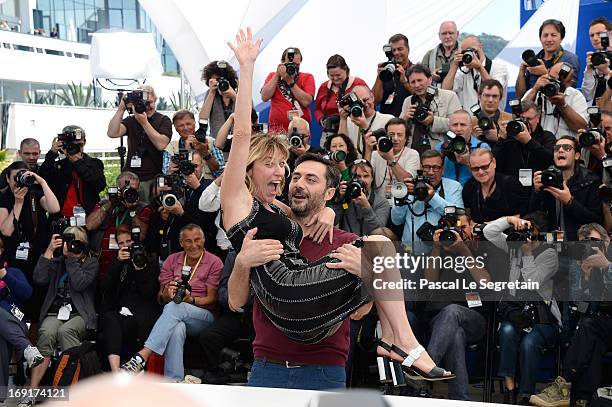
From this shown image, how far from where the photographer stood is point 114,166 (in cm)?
1549

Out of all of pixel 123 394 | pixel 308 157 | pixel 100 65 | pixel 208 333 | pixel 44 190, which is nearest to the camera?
pixel 123 394

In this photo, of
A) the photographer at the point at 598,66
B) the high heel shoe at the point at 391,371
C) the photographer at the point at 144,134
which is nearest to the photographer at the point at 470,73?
the photographer at the point at 598,66

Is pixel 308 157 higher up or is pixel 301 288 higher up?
pixel 308 157

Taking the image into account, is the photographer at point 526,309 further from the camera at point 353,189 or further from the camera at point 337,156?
the camera at point 337,156

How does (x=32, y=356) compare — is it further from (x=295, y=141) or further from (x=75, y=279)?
(x=295, y=141)

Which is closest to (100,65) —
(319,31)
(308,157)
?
(319,31)

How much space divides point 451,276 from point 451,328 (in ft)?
0.94

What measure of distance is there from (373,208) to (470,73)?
1.51 m

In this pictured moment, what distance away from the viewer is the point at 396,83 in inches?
257

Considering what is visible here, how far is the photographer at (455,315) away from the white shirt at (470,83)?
1640 mm

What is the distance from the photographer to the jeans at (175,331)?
17.6 feet

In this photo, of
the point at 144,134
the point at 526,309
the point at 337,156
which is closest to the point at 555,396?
the point at 526,309

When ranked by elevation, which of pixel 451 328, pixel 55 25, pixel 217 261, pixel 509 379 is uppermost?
pixel 55 25

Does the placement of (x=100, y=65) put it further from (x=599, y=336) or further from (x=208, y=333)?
(x=599, y=336)
